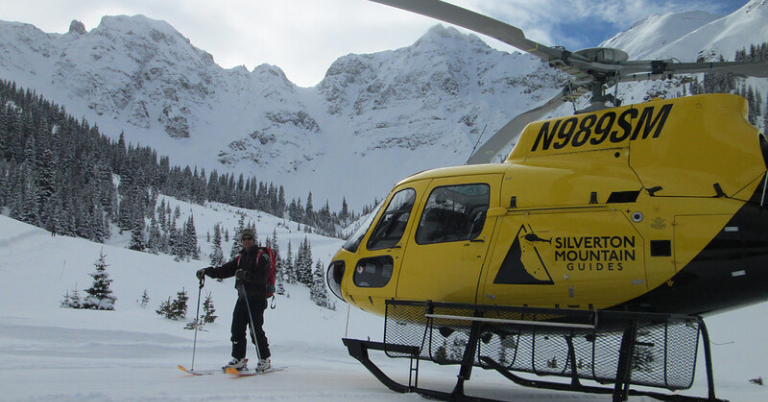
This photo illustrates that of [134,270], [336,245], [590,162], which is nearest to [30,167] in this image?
[336,245]

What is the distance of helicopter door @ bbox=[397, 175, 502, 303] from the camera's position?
4879mm

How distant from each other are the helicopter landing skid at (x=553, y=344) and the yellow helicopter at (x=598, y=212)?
232 mm

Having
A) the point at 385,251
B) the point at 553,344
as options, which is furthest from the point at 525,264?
the point at 385,251

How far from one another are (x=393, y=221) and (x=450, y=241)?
830mm

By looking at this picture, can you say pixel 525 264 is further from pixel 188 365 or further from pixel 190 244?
pixel 190 244

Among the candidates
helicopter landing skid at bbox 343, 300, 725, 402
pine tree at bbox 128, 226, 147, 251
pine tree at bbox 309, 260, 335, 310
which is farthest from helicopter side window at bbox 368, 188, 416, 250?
pine tree at bbox 128, 226, 147, 251

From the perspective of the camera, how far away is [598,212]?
444cm

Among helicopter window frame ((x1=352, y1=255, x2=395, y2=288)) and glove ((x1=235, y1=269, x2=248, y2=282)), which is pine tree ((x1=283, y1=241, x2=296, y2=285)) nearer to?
glove ((x1=235, y1=269, x2=248, y2=282))

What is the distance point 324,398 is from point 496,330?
168cm

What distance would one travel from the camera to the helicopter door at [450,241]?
4.88 metres

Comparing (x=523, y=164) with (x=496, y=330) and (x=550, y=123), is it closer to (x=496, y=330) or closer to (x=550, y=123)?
A: (x=550, y=123)

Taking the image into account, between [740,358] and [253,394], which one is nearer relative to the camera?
[253,394]

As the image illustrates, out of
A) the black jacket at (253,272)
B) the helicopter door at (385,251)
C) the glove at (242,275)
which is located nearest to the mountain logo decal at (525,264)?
the helicopter door at (385,251)

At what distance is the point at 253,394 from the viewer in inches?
171
